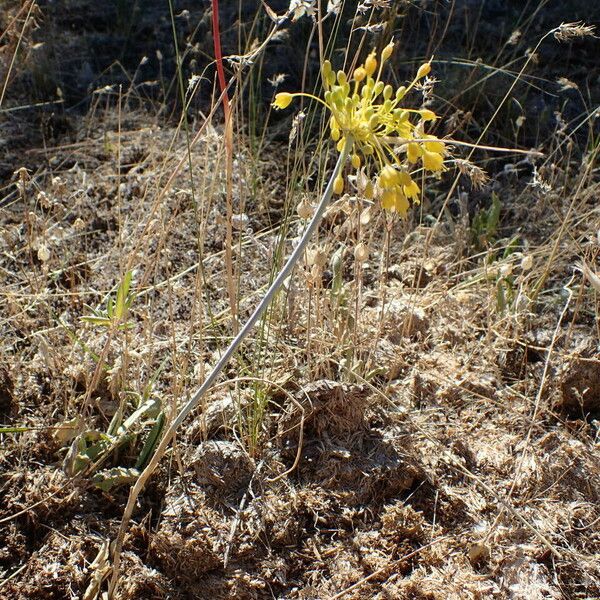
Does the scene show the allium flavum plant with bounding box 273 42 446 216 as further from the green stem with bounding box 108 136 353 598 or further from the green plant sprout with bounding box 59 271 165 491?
the green plant sprout with bounding box 59 271 165 491

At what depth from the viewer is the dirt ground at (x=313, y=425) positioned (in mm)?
1672

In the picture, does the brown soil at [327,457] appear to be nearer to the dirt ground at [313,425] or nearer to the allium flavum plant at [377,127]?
the dirt ground at [313,425]

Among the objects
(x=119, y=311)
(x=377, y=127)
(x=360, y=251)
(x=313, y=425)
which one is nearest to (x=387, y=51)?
(x=377, y=127)

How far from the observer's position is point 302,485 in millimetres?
1806

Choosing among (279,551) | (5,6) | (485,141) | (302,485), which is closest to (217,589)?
(279,551)

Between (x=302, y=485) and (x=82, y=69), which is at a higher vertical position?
(x=82, y=69)

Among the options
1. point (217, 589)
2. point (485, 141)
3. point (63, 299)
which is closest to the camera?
point (217, 589)

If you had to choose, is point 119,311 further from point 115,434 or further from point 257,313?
point 257,313

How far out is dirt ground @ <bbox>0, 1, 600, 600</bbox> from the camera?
1.67 m

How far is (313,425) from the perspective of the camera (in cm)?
189

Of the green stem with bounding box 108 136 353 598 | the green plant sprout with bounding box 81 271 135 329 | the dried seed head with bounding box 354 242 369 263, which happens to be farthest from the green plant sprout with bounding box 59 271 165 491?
the dried seed head with bounding box 354 242 369 263

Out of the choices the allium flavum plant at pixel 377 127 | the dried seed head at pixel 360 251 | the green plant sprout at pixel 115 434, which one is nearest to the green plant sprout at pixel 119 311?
the green plant sprout at pixel 115 434

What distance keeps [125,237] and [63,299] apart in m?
0.26

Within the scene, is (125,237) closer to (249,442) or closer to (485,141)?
(249,442)
